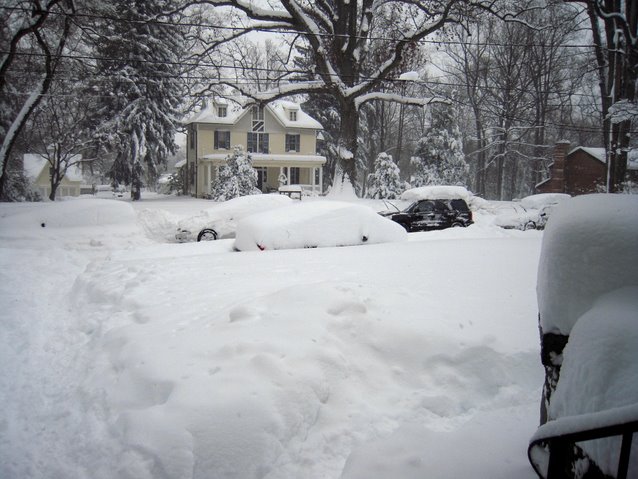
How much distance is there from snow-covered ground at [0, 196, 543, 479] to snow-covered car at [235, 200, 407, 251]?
9.91 ft

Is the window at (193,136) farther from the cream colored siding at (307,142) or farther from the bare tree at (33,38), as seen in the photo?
the bare tree at (33,38)

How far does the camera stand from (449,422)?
3.77m

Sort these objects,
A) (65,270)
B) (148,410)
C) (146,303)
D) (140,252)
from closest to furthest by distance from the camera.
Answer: (148,410), (146,303), (65,270), (140,252)

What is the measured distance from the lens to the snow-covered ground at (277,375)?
3.18m

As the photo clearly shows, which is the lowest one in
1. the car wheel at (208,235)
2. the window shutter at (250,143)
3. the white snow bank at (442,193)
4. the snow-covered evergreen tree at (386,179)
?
the car wheel at (208,235)

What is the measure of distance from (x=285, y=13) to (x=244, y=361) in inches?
986

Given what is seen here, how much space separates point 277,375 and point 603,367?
247cm

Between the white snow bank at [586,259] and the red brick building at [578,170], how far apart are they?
3396cm

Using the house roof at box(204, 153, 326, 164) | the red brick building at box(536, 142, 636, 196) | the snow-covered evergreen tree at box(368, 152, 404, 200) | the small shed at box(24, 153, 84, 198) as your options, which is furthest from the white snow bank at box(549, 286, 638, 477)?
the small shed at box(24, 153, 84, 198)

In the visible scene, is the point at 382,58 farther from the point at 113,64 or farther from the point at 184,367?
the point at 184,367

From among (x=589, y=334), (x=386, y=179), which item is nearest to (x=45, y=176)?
(x=386, y=179)

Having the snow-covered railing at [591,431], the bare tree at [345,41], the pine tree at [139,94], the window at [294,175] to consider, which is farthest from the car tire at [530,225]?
the window at [294,175]

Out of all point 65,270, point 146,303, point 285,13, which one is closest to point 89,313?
point 146,303

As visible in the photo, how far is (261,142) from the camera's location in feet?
133
